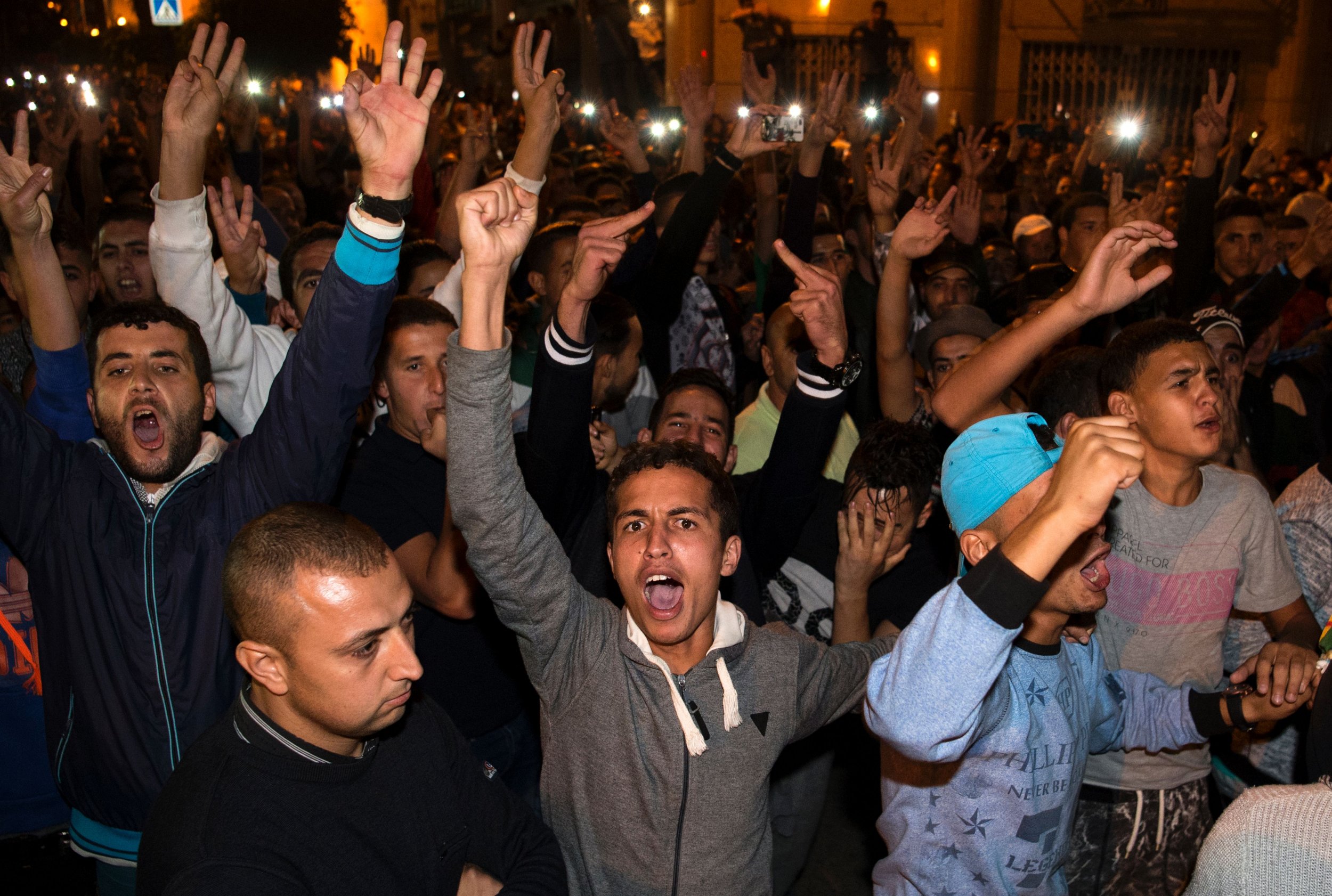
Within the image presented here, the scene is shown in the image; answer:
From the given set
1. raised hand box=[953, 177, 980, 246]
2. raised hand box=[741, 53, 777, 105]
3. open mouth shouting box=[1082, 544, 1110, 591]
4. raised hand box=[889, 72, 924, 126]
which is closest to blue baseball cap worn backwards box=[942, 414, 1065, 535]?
open mouth shouting box=[1082, 544, 1110, 591]

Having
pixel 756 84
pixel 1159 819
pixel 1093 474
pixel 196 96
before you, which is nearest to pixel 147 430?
pixel 196 96

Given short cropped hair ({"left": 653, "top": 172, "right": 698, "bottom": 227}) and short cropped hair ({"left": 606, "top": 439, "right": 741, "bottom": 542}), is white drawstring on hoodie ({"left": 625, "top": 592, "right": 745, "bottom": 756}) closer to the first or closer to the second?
short cropped hair ({"left": 606, "top": 439, "right": 741, "bottom": 542})

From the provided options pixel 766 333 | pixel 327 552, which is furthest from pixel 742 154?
pixel 327 552

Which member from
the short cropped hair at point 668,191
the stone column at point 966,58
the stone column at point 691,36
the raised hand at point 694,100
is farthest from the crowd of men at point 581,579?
Result: the stone column at point 966,58

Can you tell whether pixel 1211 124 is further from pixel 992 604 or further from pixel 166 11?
pixel 166 11

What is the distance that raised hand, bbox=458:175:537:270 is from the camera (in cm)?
201

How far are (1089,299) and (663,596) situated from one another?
1460 millimetres

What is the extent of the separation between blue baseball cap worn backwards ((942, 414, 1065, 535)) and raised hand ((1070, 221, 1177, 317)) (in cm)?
76

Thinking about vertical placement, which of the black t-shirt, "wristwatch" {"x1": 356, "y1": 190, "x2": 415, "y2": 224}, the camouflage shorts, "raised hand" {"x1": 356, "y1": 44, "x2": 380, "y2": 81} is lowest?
the camouflage shorts

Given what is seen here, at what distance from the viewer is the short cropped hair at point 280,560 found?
184 centimetres

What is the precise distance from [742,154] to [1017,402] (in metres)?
1.82

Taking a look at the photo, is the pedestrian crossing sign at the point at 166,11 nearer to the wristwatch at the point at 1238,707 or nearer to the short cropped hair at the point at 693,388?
the short cropped hair at the point at 693,388

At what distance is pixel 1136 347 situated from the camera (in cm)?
291

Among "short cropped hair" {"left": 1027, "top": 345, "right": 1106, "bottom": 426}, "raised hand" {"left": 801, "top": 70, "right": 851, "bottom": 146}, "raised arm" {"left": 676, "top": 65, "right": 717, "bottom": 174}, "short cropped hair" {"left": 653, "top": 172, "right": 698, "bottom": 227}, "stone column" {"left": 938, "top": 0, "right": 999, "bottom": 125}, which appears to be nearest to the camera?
"short cropped hair" {"left": 1027, "top": 345, "right": 1106, "bottom": 426}
